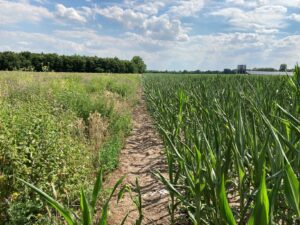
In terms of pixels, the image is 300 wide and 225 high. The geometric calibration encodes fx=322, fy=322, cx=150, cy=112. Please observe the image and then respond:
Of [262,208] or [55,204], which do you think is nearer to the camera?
[262,208]

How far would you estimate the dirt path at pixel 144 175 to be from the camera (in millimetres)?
3393

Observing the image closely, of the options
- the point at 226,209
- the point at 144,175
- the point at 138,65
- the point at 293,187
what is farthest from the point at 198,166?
the point at 138,65

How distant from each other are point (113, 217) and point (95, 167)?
1.42m

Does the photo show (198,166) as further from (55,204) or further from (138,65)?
(138,65)

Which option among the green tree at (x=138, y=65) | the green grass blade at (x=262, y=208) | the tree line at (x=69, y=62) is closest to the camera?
the green grass blade at (x=262, y=208)

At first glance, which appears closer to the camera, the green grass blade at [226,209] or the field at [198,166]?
the green grass blade at [226,209]

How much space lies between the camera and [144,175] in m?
4.82

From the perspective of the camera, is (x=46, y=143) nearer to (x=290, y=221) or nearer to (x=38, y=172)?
(x=38, y=172)

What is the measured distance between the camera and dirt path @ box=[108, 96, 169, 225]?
11.1 ft

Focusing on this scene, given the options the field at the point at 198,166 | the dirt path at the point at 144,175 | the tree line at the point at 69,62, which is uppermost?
the tree line at the point at 69,62

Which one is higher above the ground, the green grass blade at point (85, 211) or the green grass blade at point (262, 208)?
the green grass blade at point (262, 208)

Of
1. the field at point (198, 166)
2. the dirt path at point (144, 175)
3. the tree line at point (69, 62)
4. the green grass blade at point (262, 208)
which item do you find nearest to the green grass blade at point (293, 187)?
the field at point (198, 166)

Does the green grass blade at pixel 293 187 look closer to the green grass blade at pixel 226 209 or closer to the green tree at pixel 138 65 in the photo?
the green grass blade at pixel 226 209

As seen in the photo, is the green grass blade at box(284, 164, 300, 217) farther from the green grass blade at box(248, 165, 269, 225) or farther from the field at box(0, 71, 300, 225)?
the green grass blade at box(248, 165, 269, 225)
